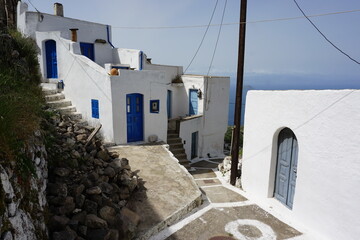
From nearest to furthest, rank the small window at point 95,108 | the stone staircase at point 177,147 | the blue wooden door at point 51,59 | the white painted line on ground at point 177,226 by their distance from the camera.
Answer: the white painted line on ground at point 177,226 → the small window at point 95,108 → the blue wooden door at point 51,59 → the stone staircase at point 177,147

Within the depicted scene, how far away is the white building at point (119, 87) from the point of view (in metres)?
10.7

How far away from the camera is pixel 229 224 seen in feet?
20.9

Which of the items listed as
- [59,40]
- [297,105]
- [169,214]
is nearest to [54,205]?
[169,214]

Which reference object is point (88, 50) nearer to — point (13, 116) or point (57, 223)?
point (13, 116)

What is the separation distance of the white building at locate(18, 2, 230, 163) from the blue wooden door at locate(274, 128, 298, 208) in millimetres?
6122

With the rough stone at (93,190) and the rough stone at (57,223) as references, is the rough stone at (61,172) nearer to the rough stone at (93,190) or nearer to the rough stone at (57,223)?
the rough stone at (93,190)

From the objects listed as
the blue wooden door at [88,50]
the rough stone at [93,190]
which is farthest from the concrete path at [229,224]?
the blue wooden door at [88,50]

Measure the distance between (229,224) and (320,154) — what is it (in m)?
2.79

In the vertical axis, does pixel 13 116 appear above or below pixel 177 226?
above

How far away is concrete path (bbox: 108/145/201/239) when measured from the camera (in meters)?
5.82

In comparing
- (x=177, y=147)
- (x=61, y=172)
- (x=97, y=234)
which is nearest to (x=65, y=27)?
(x=177, y=147)

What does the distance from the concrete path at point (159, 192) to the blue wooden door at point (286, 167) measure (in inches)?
97.9

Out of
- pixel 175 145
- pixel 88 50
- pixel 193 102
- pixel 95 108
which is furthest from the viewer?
pixel 193 102

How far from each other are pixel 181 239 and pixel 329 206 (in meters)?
3.40
